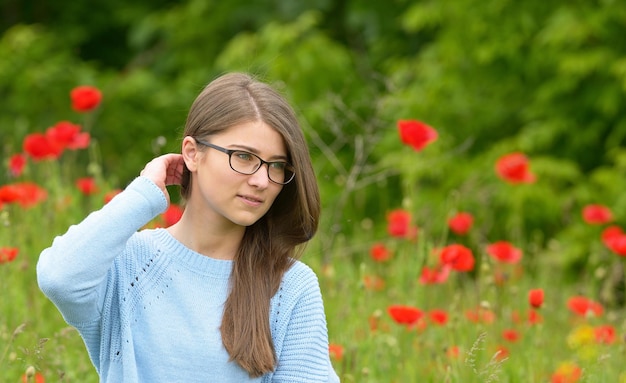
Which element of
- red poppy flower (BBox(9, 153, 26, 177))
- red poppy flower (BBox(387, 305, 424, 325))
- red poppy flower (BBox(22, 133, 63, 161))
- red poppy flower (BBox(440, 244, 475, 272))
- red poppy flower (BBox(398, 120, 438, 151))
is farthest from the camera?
red poppy flower (BBox(9, 153, 26, 177))

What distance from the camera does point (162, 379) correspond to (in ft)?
6.61

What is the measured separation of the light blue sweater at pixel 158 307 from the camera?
6.25 feet

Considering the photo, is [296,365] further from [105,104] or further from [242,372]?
[105,104]

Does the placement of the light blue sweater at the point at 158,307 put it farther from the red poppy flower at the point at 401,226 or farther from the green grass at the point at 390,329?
the red poppy flower at the point at 401,226

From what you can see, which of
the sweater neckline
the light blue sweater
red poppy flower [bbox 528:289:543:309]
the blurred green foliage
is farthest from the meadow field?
the blurred green foliage

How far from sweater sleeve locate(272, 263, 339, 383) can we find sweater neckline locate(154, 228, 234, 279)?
13cm

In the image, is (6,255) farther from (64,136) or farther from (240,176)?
(64,136)

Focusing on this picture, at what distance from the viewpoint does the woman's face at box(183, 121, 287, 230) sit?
2.01m

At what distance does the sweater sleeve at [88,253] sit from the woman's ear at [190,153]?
0.44 ft

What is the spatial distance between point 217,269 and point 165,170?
227 millimetres

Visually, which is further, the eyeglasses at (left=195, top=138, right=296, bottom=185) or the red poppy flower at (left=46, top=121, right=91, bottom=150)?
the red poppy flower at (left=46, top=121, right=91, bottom=150)

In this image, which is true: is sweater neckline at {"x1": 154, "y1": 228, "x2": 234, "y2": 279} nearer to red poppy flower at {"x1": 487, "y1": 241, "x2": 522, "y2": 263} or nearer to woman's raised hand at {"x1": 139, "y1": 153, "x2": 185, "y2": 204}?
woman's raised hand at {"x1": 139, "y1": 153, "x2": 185, "y2": 204}

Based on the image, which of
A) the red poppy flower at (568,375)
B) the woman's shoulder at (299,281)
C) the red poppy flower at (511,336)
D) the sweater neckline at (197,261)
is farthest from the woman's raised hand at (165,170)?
the red poppy flower at (511,336)

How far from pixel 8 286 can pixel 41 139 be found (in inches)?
37.3
